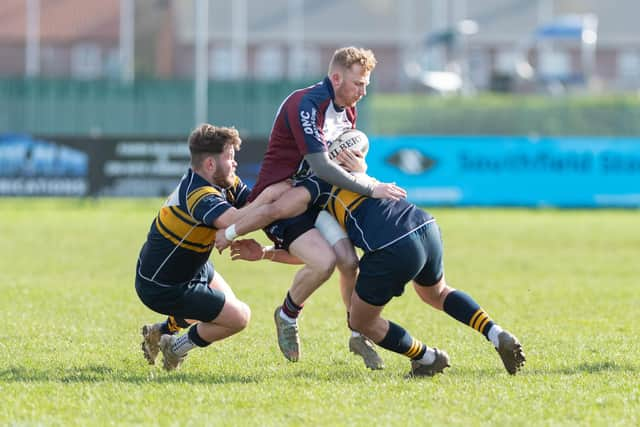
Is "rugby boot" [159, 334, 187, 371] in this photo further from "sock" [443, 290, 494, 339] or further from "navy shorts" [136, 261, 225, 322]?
"sock" [443, 290, 494, 339]

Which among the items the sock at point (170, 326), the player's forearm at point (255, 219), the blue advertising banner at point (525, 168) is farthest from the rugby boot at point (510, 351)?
the blue advertising banner at point (525, 168)

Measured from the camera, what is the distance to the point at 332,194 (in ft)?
25.7

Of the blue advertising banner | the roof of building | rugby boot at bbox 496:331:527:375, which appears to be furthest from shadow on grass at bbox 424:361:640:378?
the roof of building

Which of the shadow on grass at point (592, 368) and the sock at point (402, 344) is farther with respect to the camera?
the shadow on grass at point (592, 368)

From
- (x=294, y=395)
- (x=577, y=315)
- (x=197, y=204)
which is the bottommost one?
(x=577, y=315)

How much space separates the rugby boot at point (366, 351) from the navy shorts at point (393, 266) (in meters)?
0.75

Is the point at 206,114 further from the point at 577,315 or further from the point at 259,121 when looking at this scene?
the point at 577,315

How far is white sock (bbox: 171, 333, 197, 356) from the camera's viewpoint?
7.81m

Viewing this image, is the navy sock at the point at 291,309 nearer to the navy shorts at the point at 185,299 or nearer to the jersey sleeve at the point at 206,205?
the navy shorts at the point at 185,299

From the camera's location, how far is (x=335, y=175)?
7578mm

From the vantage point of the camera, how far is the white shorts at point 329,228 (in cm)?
791

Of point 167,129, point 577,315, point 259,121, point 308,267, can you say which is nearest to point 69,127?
point 167,129

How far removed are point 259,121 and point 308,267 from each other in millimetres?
20097

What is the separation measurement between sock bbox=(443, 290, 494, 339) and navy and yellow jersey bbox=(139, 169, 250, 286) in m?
1.50
